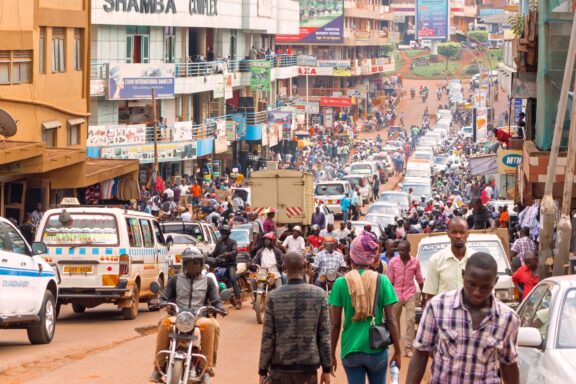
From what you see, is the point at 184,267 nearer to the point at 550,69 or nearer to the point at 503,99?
the point at 550,69

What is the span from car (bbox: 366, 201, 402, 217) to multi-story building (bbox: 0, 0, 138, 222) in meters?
8.42

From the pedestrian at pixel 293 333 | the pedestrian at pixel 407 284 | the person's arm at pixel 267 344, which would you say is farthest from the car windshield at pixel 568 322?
the pedestrian at pixel 407 284

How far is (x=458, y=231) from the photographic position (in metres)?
11.9

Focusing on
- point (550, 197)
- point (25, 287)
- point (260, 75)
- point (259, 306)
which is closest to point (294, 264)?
point (25, 287)

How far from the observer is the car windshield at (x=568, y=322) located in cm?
877

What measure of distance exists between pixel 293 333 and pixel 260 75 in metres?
64.5

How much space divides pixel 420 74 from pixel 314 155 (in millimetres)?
72155

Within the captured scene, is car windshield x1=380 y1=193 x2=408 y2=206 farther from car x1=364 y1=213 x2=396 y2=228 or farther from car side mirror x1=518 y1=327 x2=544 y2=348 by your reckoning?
car side mirror x1=518 y1=327 x2=544 y2=348

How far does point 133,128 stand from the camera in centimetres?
5425

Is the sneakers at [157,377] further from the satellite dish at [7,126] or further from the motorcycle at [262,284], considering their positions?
the satellite dish at [7,126]

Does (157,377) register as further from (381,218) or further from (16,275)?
(381,218)

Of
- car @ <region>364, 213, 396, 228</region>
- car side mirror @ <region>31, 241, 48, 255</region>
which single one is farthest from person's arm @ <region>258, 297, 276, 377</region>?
car @ <region>364, 213, 396, 228</region>

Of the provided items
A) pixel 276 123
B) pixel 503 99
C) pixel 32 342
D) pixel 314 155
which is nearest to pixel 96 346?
pixel 32 342

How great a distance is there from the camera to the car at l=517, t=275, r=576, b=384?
839cm
